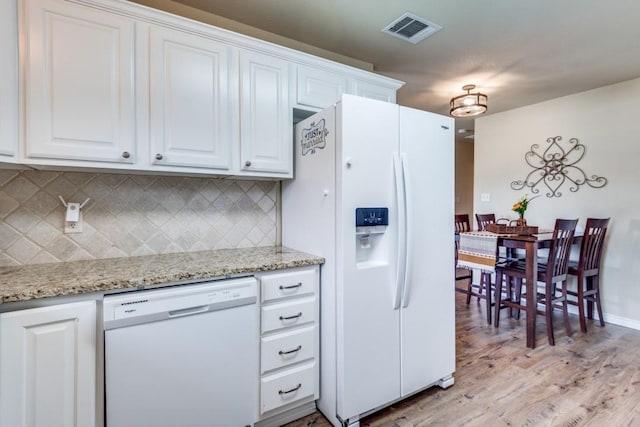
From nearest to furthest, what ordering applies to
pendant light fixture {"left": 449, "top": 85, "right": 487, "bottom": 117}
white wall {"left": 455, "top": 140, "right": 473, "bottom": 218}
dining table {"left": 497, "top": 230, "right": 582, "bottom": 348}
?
dining table {"left": 497, "top": 230, "right": 582, "bottom": 348}, pendant light fixture {"left": 449, "top": 85, "right": 487, "bottom": 117}, white wall {"left": 455, "top": 140, "right": 473, "bottom": 218}

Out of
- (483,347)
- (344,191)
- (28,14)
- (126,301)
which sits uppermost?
(28,14)

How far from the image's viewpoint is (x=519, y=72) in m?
3.04

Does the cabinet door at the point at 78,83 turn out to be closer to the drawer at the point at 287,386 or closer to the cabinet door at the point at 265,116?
the cabinet door at the point at 265,116

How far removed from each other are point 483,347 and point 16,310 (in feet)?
9.96

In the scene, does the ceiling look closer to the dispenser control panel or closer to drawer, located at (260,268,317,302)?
the dispenser control panel

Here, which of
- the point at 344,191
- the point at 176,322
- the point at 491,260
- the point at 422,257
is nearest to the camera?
the point at 176,322

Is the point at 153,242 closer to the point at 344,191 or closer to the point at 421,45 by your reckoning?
the point at 344,191

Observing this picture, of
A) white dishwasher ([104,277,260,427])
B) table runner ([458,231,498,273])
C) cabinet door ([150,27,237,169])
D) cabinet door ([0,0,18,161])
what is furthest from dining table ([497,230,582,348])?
cabinet door ([0,0,18,161])

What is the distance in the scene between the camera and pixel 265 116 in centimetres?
199

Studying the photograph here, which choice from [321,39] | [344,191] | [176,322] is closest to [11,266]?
[176,322]

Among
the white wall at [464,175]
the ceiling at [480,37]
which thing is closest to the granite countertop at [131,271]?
the ceiling at [480,37]

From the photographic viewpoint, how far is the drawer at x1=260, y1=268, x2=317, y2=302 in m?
1.68

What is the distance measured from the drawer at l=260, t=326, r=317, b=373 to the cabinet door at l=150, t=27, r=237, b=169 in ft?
3.36

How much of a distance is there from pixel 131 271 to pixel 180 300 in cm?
30
